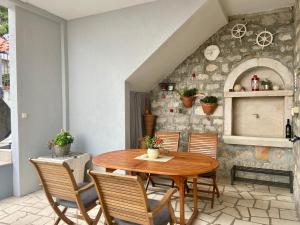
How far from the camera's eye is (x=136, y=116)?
4.62 metres

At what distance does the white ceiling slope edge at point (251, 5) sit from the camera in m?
3.76

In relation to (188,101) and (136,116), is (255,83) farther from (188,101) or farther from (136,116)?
(136,116)

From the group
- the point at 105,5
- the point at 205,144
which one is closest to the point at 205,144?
the point at 205,144

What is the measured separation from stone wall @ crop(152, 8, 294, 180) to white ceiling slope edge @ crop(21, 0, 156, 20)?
1620 mm

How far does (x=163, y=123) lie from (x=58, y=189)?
9.74 ft

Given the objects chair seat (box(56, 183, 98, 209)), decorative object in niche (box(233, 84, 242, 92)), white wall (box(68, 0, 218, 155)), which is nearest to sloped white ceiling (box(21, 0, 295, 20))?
white wall (box(68, 0, 218, 155))

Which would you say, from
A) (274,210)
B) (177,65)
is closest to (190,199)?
(274,210)

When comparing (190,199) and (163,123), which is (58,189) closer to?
(190,199)

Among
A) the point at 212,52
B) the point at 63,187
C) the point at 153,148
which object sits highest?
the point at 212,52

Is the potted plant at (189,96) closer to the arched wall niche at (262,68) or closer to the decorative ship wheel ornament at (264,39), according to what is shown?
the arched wall niche at (262,68)

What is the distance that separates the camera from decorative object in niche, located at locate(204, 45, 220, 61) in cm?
447

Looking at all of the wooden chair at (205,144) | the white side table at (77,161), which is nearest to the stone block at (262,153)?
the wooden chair at (205,144)

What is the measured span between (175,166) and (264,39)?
2.96 meters

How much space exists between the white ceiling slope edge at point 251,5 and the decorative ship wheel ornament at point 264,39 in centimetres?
39
